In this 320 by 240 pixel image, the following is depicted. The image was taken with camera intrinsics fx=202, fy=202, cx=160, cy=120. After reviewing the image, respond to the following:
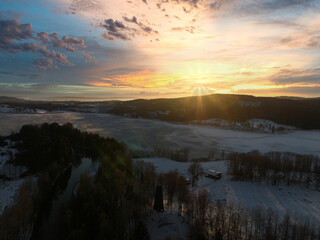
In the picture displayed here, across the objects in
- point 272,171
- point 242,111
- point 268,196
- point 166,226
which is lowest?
point 268,196

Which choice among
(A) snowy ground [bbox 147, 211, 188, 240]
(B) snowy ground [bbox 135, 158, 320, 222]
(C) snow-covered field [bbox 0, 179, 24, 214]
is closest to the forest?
(A) snowy ground [bbox 147, 211, 188, 240]

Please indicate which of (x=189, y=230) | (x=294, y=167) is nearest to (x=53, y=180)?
(x=189, y=230)

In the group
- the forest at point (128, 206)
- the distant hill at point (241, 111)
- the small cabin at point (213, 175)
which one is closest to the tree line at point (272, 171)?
the forest at point (128, 206)

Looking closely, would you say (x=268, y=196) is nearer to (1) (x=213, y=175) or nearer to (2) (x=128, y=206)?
(1) (x=213, y=175)

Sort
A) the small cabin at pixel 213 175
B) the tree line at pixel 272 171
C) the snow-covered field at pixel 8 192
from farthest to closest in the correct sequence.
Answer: the small cabin at pixel 213 175
the tree line at pixel 272 171
the snow-covered field at pixel 8 192

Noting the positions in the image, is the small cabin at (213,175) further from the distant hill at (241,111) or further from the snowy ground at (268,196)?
the distant hill at (241,111)

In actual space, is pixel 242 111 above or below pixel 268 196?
above

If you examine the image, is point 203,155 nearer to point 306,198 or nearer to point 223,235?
point 306,198

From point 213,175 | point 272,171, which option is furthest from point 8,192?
point 272,171
